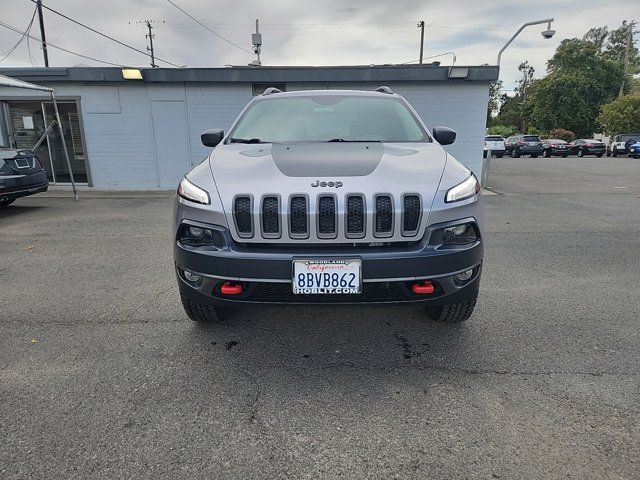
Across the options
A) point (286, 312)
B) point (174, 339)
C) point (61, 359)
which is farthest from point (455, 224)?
point (61, 359)

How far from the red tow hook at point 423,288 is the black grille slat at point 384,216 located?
35cm

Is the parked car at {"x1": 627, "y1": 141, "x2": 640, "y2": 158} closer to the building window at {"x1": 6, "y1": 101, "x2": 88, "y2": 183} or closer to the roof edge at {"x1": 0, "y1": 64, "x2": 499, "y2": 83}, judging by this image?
the roof edge at {"x1": 0, "y1": 64, "x2": 499, "y2": 83}

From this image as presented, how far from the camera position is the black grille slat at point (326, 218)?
245cm

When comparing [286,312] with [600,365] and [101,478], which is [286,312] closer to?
[101,478]

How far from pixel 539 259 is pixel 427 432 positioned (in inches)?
147

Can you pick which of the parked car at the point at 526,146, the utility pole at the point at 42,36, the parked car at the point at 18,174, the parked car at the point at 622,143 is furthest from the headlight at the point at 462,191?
the parked car at the point at 526,146

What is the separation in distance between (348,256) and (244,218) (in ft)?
2.07

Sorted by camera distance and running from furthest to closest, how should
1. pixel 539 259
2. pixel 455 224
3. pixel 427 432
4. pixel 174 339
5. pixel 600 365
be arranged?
pixel 539 259 → pixel 174 339 → pixel 600 365 → pixel 455 224 → pixel 427 432

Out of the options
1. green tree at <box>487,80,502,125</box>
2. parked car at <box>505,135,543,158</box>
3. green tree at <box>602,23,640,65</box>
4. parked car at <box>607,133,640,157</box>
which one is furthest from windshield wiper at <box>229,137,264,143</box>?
green tree at <box>487,80,502,125</box>

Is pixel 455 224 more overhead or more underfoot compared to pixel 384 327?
more overhead

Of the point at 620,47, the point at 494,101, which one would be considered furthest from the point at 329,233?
the point at 494,101

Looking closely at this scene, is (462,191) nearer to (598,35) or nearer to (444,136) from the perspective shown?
(444,136)

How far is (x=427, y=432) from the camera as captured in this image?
216 centimetres

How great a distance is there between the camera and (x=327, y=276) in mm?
2416
